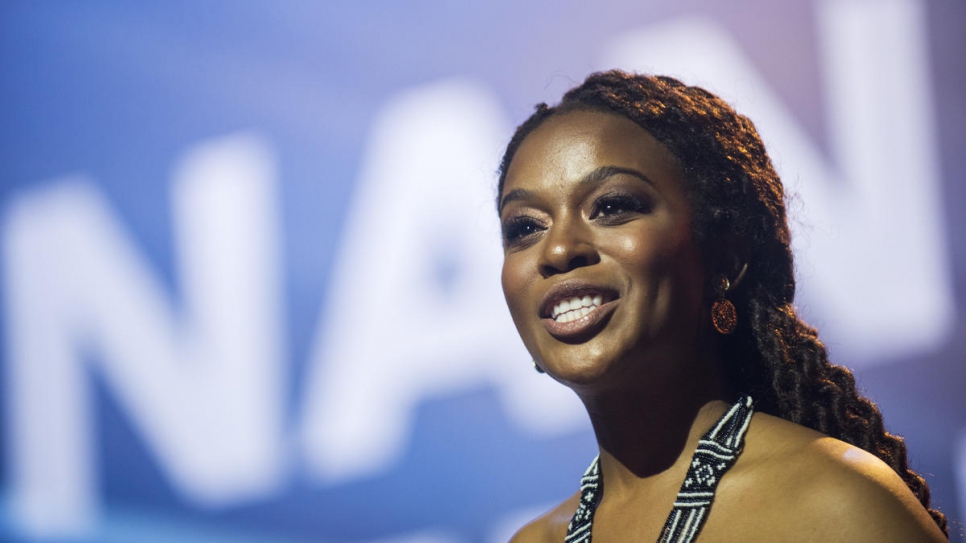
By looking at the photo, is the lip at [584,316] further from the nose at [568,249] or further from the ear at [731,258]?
the ear at [731,258]

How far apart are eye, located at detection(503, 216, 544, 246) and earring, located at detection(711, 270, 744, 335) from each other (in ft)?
1.12

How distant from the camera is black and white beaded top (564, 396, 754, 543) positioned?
1.61 metres

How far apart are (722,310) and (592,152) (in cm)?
37

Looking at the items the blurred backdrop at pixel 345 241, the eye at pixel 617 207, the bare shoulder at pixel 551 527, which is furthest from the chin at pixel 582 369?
the blurred backdrop at pixel 345 241

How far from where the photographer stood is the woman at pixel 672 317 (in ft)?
5.42

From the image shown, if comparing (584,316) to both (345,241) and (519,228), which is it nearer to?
(519,228)

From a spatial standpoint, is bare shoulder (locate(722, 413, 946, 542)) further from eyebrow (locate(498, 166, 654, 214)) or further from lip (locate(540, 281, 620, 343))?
eyebrow (locate(498, 166, 654, 214))

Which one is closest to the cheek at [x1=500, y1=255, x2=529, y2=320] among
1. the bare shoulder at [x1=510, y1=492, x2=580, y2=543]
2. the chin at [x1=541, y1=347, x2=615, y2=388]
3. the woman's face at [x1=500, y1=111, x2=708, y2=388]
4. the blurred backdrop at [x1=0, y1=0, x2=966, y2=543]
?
the woman's face at [x1=500, y1=111, x2=708, y2=388]

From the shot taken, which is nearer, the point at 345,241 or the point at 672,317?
the point at 672,317

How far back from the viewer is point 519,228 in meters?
1.86

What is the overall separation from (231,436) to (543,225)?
224 cm

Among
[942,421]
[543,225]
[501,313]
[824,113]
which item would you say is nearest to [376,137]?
[501,313]

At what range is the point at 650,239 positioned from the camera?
5.51 feet

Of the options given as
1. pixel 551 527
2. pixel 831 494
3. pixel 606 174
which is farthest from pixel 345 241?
pixel 831 494
